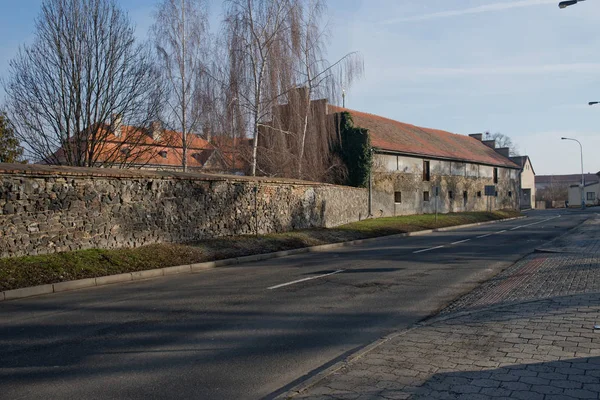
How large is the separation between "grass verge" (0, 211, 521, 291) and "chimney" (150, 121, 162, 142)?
681 centimetres

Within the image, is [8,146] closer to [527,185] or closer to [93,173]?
[93,173]

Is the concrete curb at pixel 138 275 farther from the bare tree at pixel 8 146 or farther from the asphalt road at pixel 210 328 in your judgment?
the bare tree at pixel 8 146

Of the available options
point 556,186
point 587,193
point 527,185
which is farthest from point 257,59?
point 556,186

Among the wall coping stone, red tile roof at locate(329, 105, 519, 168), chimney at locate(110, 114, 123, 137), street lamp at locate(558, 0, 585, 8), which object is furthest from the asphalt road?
red tile roof at locate(329, 105, 519, 168)

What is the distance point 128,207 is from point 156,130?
8.56 meters

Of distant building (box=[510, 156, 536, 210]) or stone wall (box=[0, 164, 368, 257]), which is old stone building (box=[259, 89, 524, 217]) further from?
distant building (box=[510, 156, 536, 210])

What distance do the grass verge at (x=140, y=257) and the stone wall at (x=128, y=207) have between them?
0.48 metres

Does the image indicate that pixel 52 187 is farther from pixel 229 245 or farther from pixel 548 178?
pixel 548 178

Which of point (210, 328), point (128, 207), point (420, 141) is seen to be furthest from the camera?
point (420, 141)

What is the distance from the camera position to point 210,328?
7035 mm

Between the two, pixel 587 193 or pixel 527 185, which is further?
pixel 587 193

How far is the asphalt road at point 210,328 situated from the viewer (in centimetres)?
496

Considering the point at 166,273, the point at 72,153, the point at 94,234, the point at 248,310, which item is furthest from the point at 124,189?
the point at 248,310

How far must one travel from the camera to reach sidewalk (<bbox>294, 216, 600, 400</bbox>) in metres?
4.36
